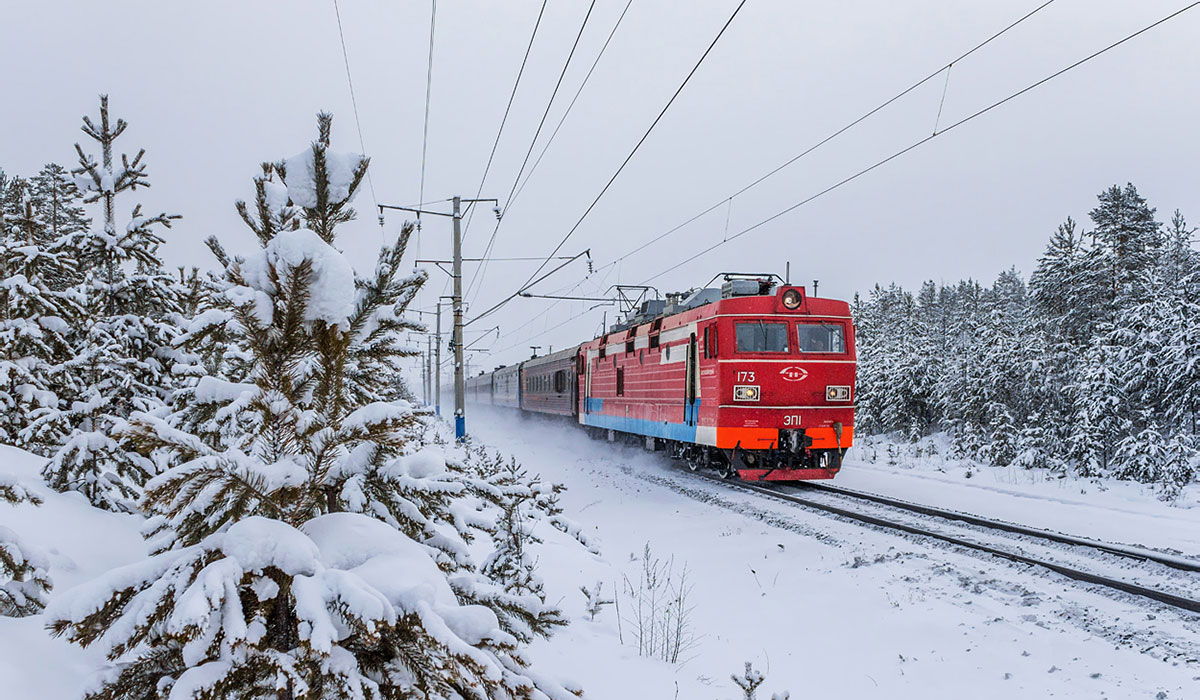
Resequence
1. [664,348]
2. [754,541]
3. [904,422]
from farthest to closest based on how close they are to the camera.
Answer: [904,422] → [664,348] → [754,541]

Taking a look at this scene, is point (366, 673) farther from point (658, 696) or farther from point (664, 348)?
point (664, 348)

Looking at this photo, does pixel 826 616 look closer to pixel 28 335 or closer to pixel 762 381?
pixel 762 381

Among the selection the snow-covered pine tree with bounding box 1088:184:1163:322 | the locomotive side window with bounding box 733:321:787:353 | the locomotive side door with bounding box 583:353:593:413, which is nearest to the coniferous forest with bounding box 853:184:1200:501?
the snow-covered pine tree with bounding box 1088:184:1163:322

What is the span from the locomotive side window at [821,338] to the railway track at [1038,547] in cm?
266

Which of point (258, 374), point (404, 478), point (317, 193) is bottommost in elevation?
point (404, 478)

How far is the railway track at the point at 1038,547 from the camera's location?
246 inches

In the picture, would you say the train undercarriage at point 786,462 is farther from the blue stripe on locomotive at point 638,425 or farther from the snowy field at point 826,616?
the snowy field at point 826,616

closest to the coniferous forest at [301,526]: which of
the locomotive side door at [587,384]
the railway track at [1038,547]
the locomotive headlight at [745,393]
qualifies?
the railway track at [1038,547]

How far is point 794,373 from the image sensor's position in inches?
481

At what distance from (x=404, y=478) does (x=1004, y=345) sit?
3024 centimetres

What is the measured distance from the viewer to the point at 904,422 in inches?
1361

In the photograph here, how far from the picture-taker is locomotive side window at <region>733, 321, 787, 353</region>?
39.4 feet

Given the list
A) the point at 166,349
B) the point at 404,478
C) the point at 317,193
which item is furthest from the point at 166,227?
the point at 404,478

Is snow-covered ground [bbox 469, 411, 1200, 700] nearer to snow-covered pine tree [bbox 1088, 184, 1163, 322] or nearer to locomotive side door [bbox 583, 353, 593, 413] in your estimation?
locomotive side door [bbox 583, 353, 593, 413]
